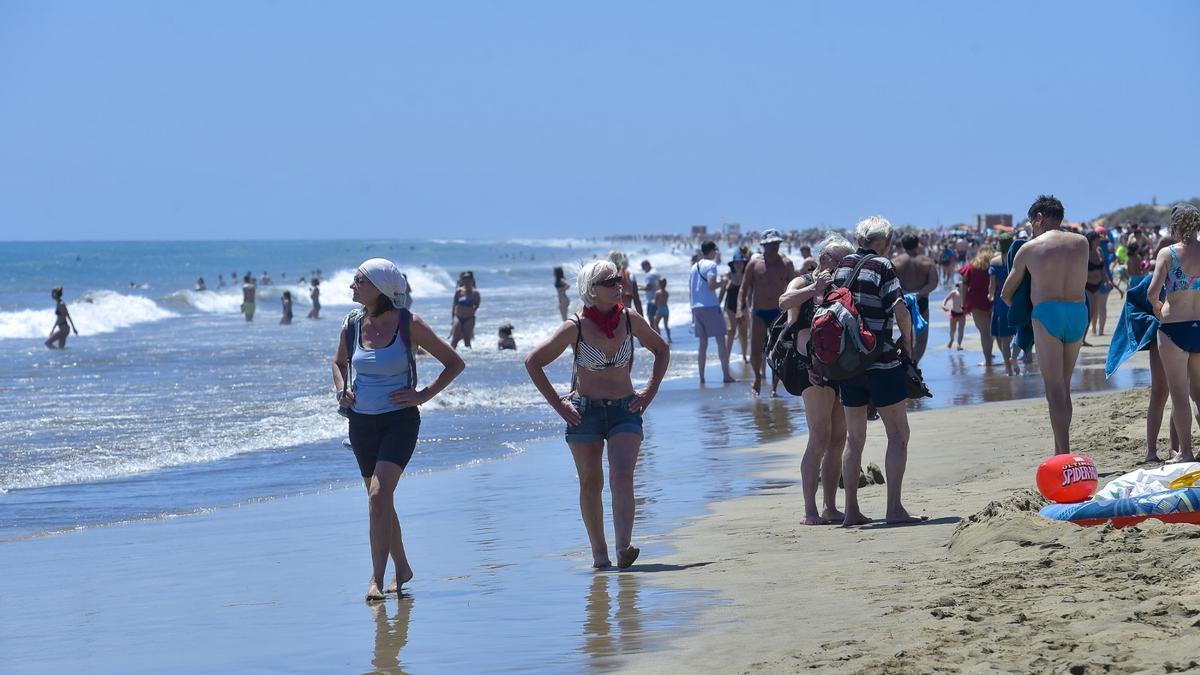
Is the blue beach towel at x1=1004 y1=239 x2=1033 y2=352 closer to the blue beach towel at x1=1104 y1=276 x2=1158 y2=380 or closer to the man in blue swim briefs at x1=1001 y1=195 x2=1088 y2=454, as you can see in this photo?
the man in blue swim briefs at x1=1001 y1=195 x2=1088 y2=454

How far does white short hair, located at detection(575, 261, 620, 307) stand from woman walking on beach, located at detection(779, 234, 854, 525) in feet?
3.50

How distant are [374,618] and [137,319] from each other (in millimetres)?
42755

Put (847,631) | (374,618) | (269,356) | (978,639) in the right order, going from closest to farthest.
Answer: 1. (978,639)
2. (847,631)
3. (374,618)
4. (269,356)

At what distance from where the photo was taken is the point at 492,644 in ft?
17.8

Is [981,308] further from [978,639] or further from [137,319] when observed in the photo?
[137,319]

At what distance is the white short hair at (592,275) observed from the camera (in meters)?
6.47

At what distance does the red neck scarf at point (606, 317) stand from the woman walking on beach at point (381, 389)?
652mm

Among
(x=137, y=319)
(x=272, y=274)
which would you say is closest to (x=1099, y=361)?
(x=137, y=319)

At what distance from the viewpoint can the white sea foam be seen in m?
39.9

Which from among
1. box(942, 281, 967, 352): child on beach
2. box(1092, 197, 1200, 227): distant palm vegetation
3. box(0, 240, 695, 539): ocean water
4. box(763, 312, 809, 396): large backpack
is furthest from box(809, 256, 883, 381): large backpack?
box(1092, 197, 1200, 227): distant palm vegetation

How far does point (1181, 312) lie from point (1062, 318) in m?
0.61

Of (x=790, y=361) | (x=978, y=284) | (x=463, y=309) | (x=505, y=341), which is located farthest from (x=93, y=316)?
(x=790, y=361)

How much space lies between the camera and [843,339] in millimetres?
6902

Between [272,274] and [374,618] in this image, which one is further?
[272,274]
